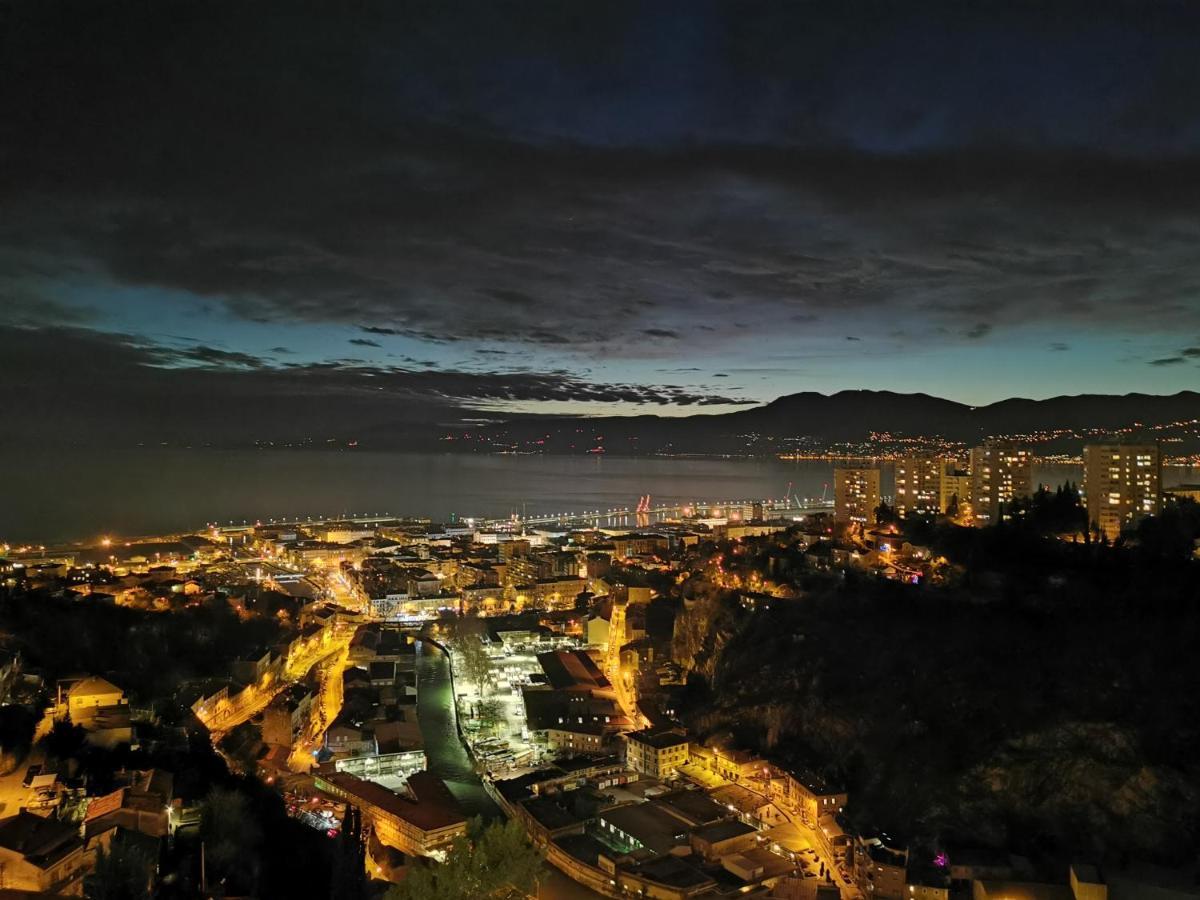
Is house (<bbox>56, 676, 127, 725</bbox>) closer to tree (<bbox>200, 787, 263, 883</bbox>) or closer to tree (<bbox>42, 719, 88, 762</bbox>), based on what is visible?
tree (<bbox>42, 719, 88, 762</bbox>)

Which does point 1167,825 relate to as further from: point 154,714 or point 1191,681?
point 154,714

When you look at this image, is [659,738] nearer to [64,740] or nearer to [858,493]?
[64,740]

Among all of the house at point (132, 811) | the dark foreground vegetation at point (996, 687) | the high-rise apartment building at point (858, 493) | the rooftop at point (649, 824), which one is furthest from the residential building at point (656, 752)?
the high-rise apartment building at point (858, 493)

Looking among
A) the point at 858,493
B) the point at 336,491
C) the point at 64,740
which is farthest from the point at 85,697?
the point at 336,491

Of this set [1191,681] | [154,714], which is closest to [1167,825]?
[1191,681]

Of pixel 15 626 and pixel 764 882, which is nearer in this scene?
pixel 764 882
